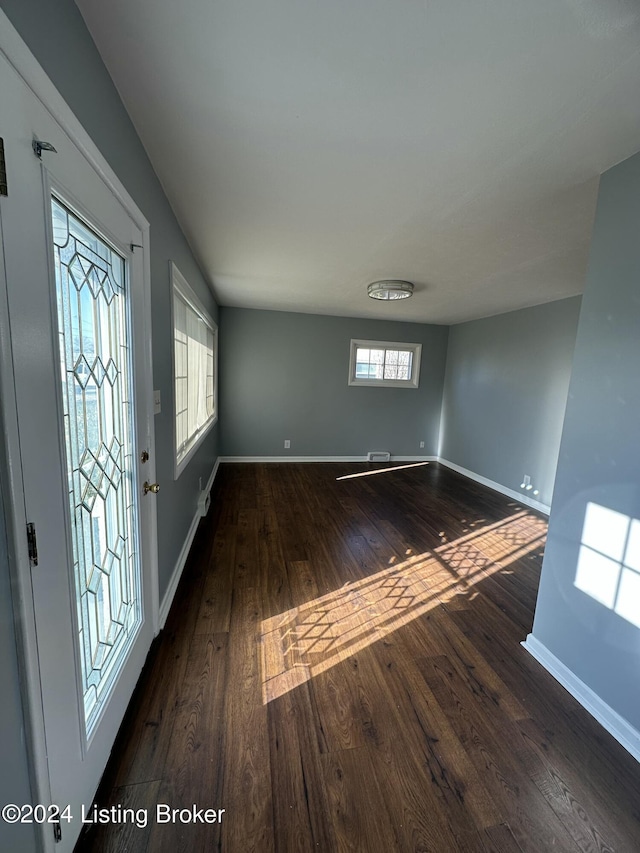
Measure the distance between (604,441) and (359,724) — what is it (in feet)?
5.21

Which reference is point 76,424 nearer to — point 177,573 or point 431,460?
point 177,573

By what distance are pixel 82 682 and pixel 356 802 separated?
98 centimetres

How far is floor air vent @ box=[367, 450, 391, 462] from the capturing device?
5656 mm

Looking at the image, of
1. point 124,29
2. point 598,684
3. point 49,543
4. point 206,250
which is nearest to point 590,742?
point 598,684

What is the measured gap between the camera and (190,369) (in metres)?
3.06

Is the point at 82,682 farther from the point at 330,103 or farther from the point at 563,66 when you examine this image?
the point at 563,66

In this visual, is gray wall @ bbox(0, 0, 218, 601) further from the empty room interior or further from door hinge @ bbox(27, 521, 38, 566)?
door hinge @ bbox(27, 521, 38, 566)

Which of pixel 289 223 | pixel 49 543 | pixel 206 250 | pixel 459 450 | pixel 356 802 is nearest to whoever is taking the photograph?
pixel 49 543

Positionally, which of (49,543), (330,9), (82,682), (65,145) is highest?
(330,9)

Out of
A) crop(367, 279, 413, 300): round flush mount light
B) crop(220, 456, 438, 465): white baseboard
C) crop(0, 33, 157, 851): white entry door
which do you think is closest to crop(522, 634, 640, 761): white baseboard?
crop(0, 33, 157, 851): white entry door

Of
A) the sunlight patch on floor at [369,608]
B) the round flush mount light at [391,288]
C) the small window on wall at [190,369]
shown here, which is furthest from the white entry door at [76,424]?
the round flush mount light at [391,288]

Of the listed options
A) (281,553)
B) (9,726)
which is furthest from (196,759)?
(281,553)

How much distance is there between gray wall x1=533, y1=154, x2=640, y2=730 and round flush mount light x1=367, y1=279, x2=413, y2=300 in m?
1.82

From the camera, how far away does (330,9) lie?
2.80 ft
